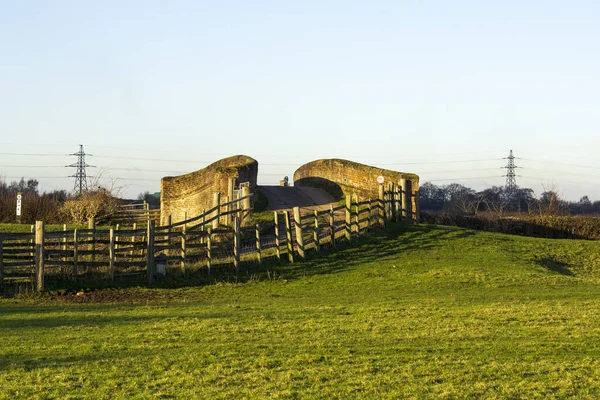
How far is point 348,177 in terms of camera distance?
120 ft

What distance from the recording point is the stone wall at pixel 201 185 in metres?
32.8

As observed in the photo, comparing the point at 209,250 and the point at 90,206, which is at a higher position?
the point at 90,206

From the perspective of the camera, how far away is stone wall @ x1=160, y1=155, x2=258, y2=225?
3278cm

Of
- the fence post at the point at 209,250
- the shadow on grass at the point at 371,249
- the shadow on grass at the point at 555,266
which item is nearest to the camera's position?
the fence post at the point at 209,250

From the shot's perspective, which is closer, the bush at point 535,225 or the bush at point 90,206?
the bush at point 90,206

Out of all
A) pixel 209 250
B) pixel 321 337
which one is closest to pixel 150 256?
pixel 209 250

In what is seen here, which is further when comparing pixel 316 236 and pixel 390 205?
pixel 390 205

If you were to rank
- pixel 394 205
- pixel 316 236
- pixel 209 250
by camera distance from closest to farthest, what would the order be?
1. pixel 209 250
2. pixel 316 236
3. pixel 394 205

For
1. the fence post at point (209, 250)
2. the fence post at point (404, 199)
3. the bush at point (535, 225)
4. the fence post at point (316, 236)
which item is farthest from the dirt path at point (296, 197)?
the fence post at point (209, 250)

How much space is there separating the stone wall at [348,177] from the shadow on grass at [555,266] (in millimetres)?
6376

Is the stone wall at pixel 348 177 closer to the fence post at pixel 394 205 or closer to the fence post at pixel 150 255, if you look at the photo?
the fence post at pixel 394 205

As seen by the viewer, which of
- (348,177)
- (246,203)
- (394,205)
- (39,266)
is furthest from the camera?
(348,177)

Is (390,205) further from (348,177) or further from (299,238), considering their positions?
(348,177)

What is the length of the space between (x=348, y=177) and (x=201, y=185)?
684 cm
